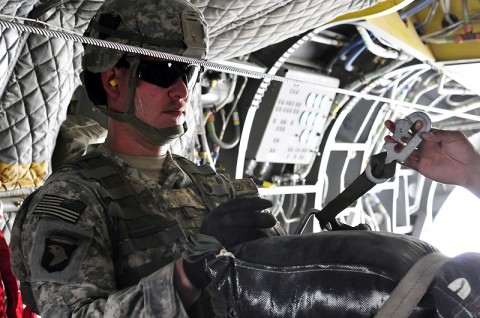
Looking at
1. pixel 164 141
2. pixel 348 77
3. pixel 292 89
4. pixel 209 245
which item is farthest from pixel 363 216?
pixel 209 245

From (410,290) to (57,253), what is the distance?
0.88 metres

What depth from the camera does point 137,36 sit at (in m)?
2.09

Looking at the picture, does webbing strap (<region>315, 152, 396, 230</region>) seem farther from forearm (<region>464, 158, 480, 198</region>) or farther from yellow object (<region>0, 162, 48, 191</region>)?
yellow object (<region>0, 162, 48, 191</region>)

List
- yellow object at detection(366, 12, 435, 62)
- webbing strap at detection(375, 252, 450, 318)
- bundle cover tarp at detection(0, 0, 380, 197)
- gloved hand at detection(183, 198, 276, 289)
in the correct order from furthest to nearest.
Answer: yellow object at detection(366, 12, 435, 62)
bundle cover tarp at detection(0, 0, 380, 197)
gloved hand at detection(183, 198, 276, 289)
webbing strap at detection(375, 252, 450, 318)

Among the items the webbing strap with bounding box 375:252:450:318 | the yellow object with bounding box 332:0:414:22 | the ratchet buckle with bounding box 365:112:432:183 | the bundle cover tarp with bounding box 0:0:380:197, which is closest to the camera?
the webbing strap with bounding box 375:252:450:318

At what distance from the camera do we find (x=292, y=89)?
4891 mm

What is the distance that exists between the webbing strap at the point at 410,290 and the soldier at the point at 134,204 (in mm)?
413

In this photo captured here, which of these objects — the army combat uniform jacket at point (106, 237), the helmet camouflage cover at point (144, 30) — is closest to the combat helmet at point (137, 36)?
the helmet camouflage cover at point (144, 30)

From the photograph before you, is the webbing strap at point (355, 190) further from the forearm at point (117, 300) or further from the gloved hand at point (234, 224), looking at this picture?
the forearm at point (117, 300)

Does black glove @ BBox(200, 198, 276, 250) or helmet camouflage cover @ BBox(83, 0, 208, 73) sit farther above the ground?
helmet camouflage cover @ BBox(83, 0, 208, 73)

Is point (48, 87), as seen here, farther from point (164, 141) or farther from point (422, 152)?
point (422, 152)

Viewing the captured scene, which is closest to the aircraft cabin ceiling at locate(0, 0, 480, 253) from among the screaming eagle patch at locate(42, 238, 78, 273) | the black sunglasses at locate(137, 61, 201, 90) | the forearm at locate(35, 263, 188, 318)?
the black sunglasses at locate(137, 61, 201, 90)

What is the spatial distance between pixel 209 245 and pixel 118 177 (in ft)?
1.88

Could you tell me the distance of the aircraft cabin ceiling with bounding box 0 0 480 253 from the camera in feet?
9.04
